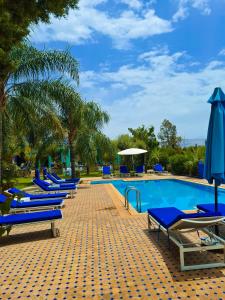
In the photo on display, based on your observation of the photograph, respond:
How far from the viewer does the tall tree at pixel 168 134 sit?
Result: 38.2 meters

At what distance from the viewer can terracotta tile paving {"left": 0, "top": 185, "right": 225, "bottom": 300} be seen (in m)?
3.34

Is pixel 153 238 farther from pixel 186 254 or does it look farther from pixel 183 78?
pixel 183 78

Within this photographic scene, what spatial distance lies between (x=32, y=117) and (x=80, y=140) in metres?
8.56

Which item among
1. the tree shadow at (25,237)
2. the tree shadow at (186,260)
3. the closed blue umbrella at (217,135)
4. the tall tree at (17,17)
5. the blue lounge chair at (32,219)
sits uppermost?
the tall tree at (17,17)

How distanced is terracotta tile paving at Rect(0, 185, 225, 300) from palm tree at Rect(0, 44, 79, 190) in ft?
15.9

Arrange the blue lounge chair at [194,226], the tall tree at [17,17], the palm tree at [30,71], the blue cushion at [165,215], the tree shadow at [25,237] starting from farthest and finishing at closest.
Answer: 1. the palm tree at [30,71]
2. the tree shadow at [25,237]
3. the blue cushion at [165,215]
4. the blue lounge chair at [194,226]
5. the tall tree at [17,17]

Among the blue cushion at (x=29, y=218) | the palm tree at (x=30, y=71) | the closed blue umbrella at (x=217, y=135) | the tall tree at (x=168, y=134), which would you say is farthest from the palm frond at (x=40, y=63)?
the tall tree at (x=168, y=134)

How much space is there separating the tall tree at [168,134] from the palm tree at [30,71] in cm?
2915

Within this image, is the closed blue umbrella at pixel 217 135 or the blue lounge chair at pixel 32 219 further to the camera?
the blue lounge chair at pixel 32 219

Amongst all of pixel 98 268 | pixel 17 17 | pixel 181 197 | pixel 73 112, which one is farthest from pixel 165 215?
pixel 73 112

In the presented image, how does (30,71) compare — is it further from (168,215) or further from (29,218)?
(168,215)

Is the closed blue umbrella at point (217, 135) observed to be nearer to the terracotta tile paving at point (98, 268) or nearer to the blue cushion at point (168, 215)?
the blue cushion at point (168, 215)

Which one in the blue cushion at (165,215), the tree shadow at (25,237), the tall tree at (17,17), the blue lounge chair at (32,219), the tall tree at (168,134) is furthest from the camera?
the tall tree at (168,134)

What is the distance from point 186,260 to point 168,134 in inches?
1403
